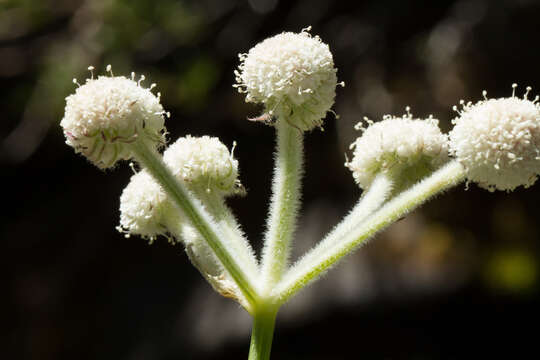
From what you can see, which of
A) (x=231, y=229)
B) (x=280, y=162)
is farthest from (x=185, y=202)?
(x=280, y=162)

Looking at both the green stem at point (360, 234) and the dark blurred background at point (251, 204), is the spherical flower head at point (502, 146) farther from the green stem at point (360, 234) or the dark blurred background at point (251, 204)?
the dark blurred background at point (251, 204)

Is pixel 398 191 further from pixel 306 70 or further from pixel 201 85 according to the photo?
pixel 201 85

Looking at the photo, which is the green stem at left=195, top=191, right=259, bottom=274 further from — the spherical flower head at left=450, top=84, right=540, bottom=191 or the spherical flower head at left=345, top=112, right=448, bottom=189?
the spherical flower head at left=450, top=84, right=540, bottom=191

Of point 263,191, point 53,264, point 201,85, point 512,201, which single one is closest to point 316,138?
point 263,191

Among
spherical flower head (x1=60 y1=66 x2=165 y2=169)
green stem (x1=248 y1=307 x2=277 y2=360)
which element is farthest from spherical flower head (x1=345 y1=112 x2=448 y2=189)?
spherical flower head (x1=60 y1=66 x2=165 y2=169)

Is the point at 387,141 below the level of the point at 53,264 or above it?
below

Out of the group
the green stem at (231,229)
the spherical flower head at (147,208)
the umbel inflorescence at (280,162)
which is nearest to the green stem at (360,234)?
the umbel inflorescence at (280,162)
